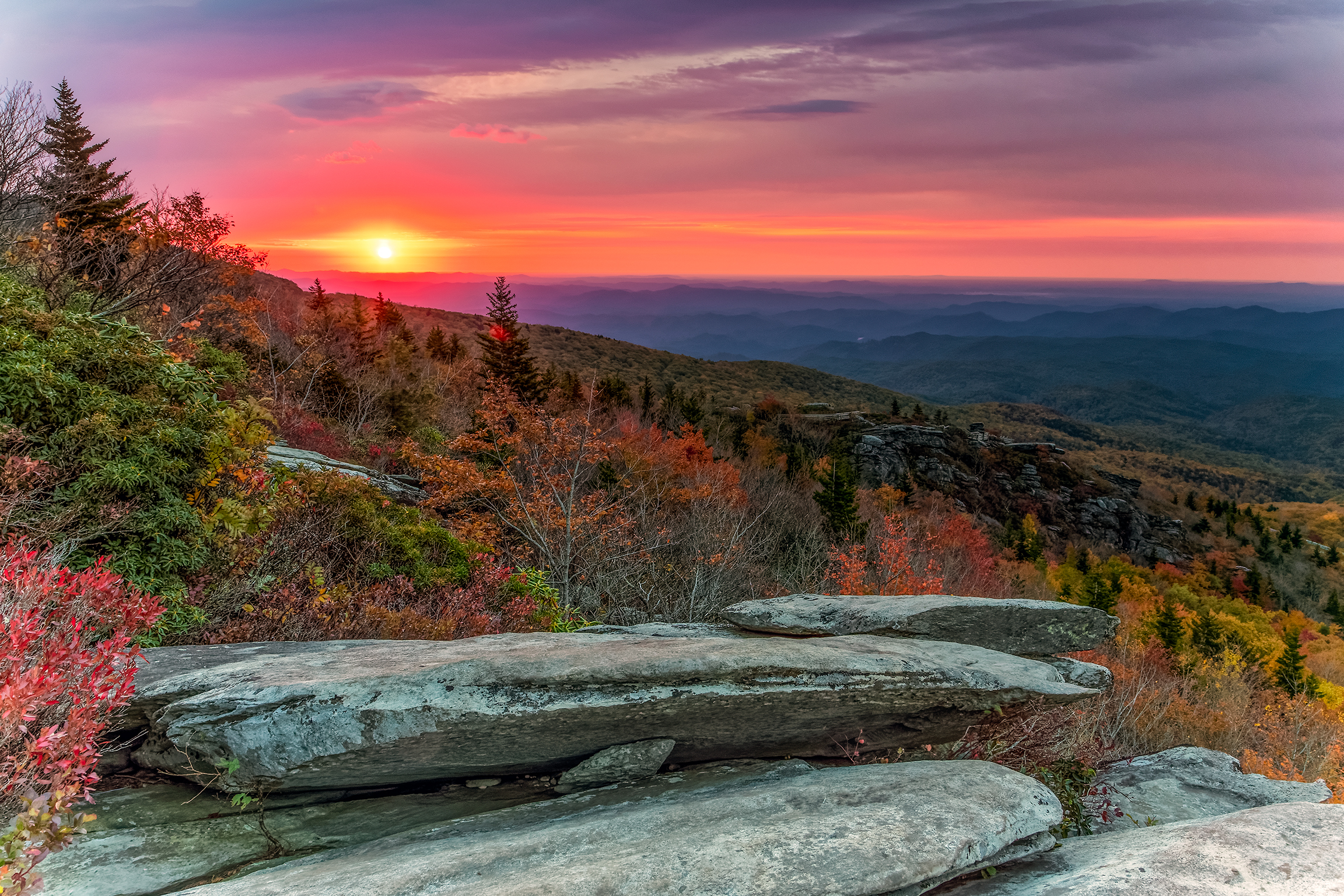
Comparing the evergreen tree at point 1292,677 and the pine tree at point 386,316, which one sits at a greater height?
the pine tree at point 386,316

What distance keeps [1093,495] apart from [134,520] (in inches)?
4320

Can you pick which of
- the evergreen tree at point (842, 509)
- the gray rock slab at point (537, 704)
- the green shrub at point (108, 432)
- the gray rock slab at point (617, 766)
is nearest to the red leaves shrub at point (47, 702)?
the gray rock slab at point (537, 704)

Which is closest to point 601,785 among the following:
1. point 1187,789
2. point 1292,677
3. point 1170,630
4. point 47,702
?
point 47,702

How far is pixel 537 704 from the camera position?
229 inches

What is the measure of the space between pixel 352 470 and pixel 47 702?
1536 centimetres

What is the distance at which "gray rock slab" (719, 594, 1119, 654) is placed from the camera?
29.7 ft

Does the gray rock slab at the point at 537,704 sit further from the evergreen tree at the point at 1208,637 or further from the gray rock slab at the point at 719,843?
the evergreen tree at the point at 1208,637

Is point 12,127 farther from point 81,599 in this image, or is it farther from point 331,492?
point 81,599

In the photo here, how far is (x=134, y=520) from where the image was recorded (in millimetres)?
9148

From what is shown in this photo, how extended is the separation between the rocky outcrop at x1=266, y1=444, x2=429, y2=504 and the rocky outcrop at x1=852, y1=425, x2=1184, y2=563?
192 ft

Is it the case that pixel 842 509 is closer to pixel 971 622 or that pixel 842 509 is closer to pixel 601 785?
pixel 971 622

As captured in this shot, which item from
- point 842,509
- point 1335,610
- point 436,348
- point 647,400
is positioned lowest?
point 1335,610

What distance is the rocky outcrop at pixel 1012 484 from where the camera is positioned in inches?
3132

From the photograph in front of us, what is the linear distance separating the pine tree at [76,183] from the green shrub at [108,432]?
13.1m
